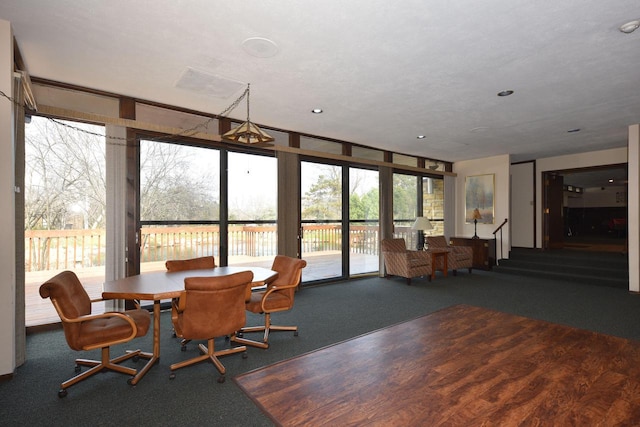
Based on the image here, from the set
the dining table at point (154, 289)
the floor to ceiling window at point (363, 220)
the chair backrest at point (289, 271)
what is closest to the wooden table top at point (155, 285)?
the dining table at point (154, 289)

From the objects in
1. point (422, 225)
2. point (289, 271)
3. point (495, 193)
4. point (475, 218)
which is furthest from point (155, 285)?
point (495, 193)

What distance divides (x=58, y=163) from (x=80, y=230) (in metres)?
0.85

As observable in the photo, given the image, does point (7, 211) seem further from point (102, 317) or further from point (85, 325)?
point (102, 317)

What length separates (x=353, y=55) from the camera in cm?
305

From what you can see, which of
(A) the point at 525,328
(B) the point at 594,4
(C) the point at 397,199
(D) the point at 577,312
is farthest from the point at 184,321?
(C) the point at 397,199

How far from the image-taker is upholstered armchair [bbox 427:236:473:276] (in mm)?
7137

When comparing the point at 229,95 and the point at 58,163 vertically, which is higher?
the point at 229,95

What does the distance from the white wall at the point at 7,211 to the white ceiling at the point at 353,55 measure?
305 mm

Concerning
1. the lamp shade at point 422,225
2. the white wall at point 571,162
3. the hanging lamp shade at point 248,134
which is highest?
the white wall at point 571,162

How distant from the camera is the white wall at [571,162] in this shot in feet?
22.9

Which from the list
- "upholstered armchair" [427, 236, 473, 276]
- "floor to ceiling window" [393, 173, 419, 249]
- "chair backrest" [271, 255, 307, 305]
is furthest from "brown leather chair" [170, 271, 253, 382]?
"upholstered armchair" [427, 236, 473, 276]

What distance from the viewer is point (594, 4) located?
231 centimetres

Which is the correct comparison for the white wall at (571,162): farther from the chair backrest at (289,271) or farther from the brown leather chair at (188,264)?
the brown leather chair at (188,264)

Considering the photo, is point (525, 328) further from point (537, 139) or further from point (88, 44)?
point (88, 44)
